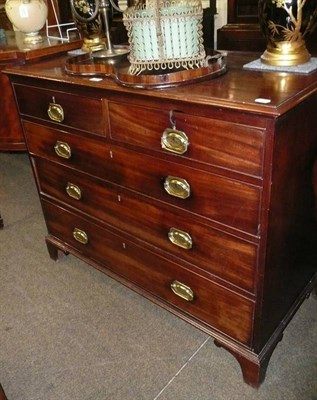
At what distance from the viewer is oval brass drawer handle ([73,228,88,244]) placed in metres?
1.59

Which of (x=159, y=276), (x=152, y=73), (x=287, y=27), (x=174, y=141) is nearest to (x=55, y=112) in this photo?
(x=152, y=73)

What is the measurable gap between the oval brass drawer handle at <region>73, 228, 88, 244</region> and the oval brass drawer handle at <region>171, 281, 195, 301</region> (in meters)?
0.46

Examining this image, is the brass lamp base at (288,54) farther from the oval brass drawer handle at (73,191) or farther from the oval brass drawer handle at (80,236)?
the oval brass drawer handle at (80,236)

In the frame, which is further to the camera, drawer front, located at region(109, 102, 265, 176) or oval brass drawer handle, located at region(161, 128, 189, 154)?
oval brass drawer handle, located at region(161, 128, 189, 154)

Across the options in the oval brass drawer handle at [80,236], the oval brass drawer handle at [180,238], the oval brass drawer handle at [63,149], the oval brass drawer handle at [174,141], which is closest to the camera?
the oval brass drawer handle at [174,141]

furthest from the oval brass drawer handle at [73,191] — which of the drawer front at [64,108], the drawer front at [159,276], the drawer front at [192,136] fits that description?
the drawer front at [192,136]

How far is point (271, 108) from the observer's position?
0.80 meters

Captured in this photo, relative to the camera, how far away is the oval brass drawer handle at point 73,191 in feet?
4.84

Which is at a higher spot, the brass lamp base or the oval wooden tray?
the brass lamp base

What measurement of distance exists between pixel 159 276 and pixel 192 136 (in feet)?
1.87

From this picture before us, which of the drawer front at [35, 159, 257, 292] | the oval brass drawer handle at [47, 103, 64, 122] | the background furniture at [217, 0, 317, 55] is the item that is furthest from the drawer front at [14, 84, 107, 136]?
the background furniture at [217, 0, 317, 55]

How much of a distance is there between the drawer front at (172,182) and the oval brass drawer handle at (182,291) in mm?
304

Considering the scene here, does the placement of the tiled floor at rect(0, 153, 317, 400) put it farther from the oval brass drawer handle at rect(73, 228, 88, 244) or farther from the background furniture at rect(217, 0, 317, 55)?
the background furniture at rect(217, 0, 317, 55)

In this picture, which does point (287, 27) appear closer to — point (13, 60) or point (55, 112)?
point (55, 112)
